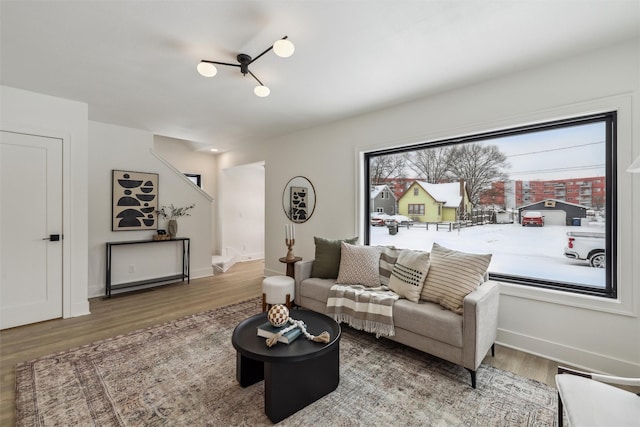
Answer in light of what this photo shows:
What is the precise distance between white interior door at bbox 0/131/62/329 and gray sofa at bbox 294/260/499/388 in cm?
385

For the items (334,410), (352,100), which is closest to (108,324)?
(334,410)

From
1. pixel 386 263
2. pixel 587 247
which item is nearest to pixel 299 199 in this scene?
pixel 386 263

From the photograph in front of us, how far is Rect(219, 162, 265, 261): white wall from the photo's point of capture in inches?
261

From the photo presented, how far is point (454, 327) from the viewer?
2088mm

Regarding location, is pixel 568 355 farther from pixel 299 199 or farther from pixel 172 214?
pixel 172 214

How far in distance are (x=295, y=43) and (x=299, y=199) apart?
2644 millimetres

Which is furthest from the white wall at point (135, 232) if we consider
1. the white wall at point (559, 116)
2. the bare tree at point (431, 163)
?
A: the bare tree at point (431, 163)

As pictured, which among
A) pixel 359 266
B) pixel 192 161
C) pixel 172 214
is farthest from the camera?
pixel 192 161

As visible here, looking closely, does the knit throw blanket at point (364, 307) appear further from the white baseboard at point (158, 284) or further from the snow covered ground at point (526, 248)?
the white baseboard at point (158, 284)

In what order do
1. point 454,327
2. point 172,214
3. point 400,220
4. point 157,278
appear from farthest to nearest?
point 172,214 < point 157,278 < point 400,220 < point 454,327

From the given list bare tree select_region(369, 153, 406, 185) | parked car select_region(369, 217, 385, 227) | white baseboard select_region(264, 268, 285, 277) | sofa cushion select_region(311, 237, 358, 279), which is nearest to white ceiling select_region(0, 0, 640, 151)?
bare tree select_region(369, 153, 406, 185)

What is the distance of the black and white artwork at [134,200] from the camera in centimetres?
435

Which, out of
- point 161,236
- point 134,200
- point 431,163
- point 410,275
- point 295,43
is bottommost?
point 410,275

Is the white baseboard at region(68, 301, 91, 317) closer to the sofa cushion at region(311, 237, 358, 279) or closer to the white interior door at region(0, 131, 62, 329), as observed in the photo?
the white interior door at region(0, 131, 62, 329)
